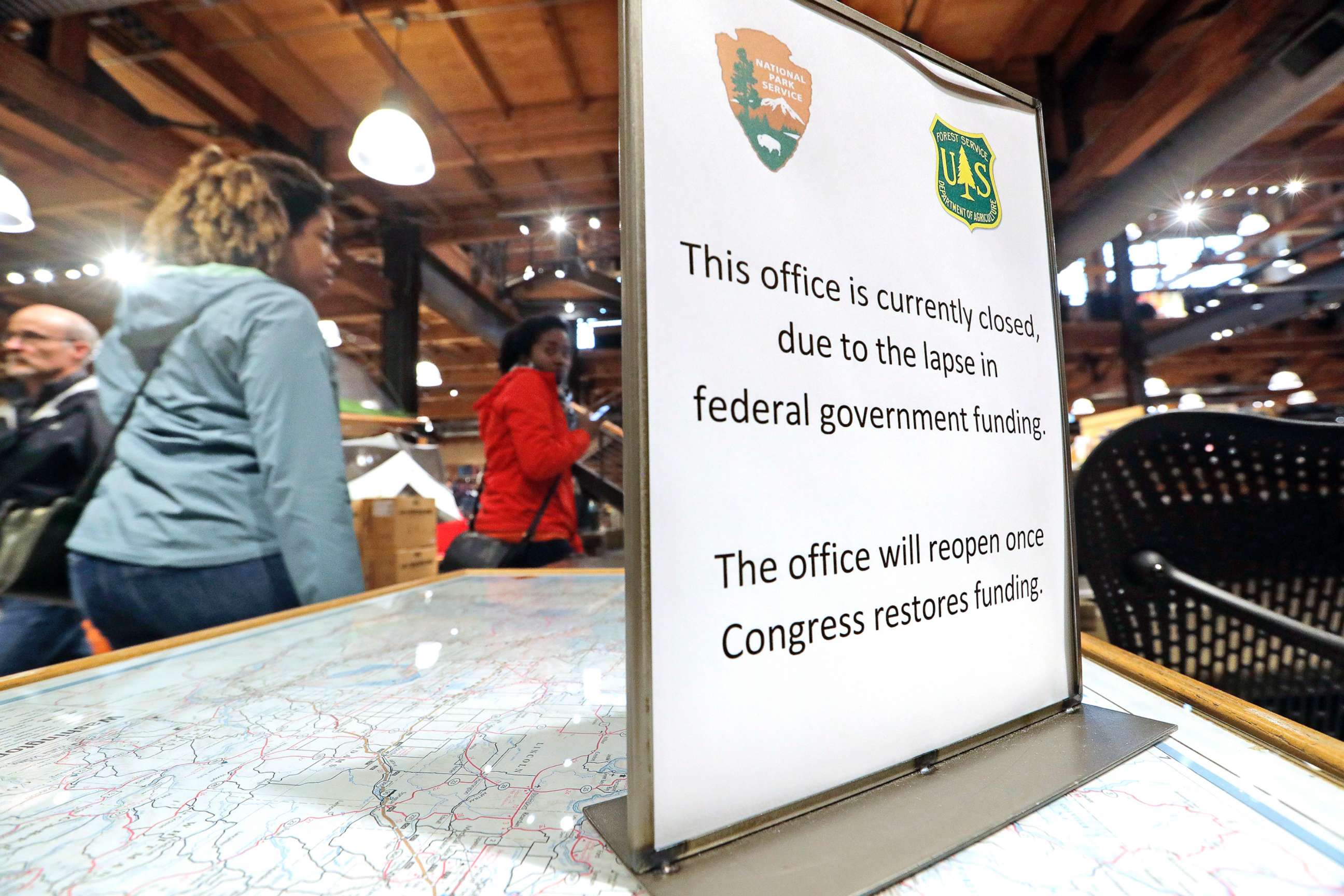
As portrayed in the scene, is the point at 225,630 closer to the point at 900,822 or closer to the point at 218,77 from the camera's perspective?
the point at 900,822

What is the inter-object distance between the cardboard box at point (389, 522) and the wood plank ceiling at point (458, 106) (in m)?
1.06

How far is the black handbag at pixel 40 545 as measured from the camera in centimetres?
144

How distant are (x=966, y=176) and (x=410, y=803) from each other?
2.45ft

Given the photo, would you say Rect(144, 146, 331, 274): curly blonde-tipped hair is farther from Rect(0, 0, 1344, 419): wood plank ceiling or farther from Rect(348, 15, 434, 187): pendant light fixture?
Rect(348, 15, 434, 187): pendant light fixture

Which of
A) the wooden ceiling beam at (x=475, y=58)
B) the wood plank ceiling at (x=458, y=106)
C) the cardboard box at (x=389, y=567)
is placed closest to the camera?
the wood plank ceiling at (x=458, y=106)

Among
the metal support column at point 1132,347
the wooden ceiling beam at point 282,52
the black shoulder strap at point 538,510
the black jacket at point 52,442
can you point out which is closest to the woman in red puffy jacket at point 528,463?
the black shoulder strap at point 538,510

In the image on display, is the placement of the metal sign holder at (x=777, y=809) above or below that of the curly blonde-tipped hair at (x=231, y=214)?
below

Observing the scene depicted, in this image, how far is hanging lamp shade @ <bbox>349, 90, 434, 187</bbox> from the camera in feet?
8.58

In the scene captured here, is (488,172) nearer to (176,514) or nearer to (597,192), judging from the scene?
(597,192)

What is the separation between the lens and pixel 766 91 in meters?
0.43

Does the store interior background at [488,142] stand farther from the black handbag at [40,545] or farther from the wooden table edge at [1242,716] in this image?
the black handbag at [40,545]

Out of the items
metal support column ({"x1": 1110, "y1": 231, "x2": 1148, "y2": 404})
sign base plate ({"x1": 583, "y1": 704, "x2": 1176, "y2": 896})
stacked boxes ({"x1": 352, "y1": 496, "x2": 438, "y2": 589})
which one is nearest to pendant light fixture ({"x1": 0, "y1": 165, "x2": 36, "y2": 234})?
stacked boxes ({"x1": 352, "y1": 496, "x2": 438, "y2": 589})

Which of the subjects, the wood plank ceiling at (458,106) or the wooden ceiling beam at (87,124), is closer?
the wooden ceiling beam at (87,124)

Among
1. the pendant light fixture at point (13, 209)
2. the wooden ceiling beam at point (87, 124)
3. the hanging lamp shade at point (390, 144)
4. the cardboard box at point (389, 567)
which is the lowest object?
the cardboard box at point (389, 567)
